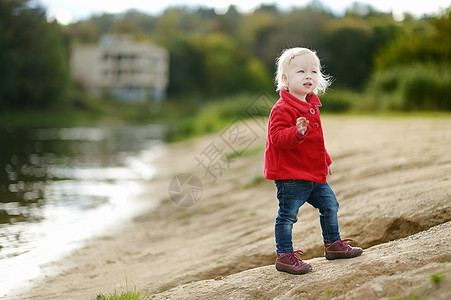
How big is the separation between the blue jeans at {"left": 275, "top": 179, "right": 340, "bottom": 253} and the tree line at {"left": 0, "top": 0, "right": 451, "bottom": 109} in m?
1.15

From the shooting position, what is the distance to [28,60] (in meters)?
31.7

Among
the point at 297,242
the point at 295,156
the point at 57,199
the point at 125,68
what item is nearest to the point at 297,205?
the point at 295,156

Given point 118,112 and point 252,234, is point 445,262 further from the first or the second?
point 118,112

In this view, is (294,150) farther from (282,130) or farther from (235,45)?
(235,45)

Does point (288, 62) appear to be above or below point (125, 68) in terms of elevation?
below

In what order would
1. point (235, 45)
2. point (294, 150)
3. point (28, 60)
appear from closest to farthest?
point (294, 150)
point (28, 60)
point (235, 45)

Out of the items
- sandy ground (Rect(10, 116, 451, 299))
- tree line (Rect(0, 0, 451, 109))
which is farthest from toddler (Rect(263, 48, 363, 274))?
tree line (Rect(0, 0, 451, 109))

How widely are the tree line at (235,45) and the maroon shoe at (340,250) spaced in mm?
1526

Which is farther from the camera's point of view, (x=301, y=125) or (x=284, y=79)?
(x=284, y=79)

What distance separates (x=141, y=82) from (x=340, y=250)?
2155 inches

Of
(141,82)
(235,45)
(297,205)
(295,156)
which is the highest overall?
(235,45)

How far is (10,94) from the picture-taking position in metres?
31.2

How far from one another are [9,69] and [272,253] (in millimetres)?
30365

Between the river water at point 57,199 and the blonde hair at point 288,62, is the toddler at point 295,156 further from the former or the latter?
the river water at point 57,199
